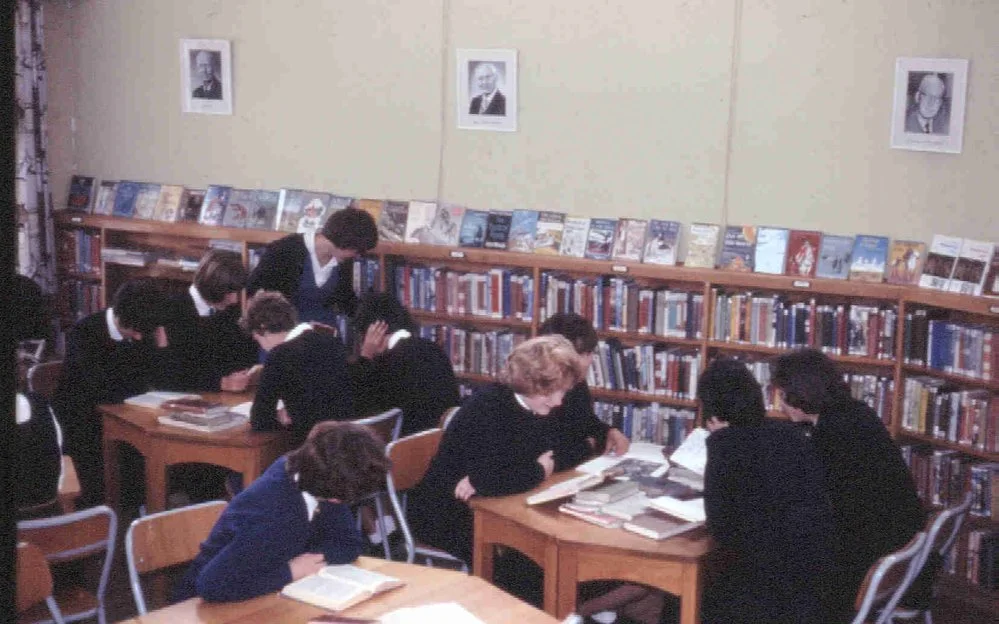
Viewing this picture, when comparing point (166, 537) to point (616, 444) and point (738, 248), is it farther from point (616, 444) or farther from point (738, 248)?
point (738, 248)

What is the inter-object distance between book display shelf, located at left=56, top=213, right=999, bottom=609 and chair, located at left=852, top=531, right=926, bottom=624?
2.10 m

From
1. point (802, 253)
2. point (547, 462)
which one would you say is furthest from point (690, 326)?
point (547, 462)

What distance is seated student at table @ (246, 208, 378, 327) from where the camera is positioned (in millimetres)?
6723

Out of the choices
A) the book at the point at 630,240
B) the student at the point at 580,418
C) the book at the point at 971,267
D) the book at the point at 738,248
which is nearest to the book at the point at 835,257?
the book at the point at 738,248

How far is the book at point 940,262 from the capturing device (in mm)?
Answer: 6234

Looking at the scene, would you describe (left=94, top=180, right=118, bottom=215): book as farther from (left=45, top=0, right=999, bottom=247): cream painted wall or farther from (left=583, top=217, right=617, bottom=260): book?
(left=583, top=217, right=617, bottom=260): book

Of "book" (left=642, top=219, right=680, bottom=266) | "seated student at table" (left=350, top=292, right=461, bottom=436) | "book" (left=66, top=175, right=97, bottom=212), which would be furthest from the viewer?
"book" (left=66, top=175, right=97, bottom=212)

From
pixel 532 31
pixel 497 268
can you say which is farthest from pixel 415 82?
pixel 497 268

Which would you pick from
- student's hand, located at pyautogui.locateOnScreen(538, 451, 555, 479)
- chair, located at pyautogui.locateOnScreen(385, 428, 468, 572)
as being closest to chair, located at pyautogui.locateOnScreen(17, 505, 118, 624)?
chair, located at pyautogui.locateOnScreen(385, 428, 468, 572)

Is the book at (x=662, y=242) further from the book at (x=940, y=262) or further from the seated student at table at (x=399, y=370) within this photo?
the seated student at table at (x=399, y=370)

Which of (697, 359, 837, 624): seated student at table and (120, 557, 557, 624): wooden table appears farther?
(697, 359, 837, 624): seated student at table

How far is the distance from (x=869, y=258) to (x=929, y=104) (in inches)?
35.2

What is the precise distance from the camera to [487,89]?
24.8ft

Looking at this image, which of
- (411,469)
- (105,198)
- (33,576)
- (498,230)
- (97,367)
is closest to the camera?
(33,576)
